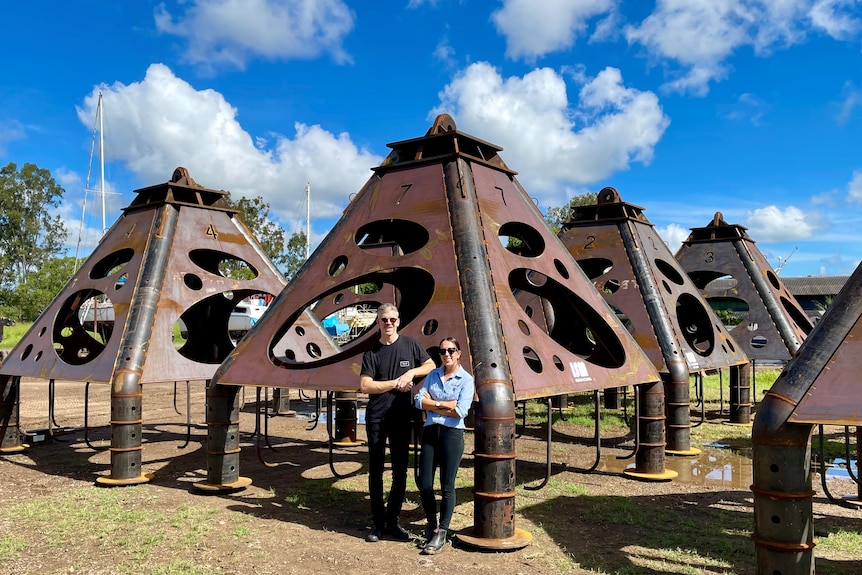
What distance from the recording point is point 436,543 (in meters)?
6.55

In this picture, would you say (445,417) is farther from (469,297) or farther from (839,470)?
(839,470)

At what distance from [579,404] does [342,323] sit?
23.9 meters

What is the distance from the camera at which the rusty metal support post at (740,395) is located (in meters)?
16.2

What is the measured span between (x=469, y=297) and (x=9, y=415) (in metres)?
9.42

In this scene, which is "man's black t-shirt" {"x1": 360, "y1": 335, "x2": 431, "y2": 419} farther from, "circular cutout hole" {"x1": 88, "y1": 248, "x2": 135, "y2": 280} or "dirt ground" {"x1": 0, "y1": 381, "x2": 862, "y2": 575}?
"circular cutout hole" {"x1": 88, "y1": 248, "x2": 135, "y2": 280}

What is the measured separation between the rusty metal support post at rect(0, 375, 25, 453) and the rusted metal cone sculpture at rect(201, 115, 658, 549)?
5.39m

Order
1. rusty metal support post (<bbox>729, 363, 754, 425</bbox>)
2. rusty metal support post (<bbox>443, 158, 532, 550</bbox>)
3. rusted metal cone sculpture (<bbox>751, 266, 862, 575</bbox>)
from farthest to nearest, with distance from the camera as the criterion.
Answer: rusty metal support post (<bbox>729, 363, 754, 425</bbox>), rusty metal support post (<bbox>443, 158, 532, 550</bbox>), rusted metal cone sculpture (<bbox>751, 266, 862, 575</bbox>)

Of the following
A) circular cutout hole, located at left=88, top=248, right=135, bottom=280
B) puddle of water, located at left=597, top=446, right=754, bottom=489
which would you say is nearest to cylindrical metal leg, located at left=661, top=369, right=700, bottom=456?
puddle of water, located at left=597, top=446, right=754, bottom=489

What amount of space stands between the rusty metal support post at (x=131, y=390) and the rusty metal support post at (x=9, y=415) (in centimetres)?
346

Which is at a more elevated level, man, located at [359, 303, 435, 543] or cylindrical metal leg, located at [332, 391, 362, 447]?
man, located at [359, 303, 435, 543]

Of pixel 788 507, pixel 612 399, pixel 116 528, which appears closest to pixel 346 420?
pixel 116 528

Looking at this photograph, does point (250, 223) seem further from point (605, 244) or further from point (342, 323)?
point (605, 244)

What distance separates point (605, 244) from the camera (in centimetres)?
1353

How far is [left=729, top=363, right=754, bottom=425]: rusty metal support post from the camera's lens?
16.2m
